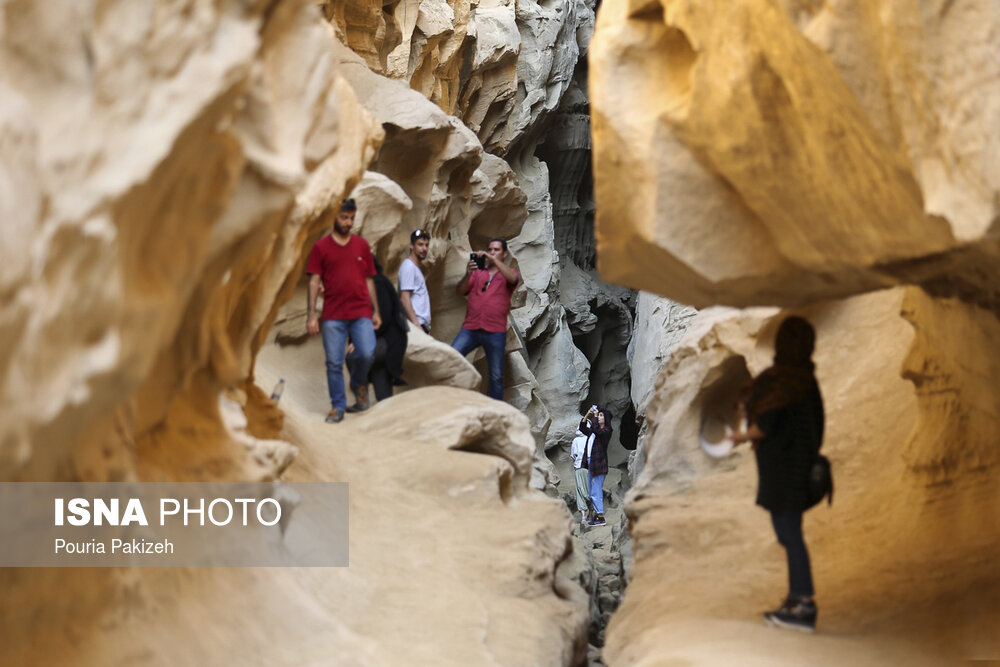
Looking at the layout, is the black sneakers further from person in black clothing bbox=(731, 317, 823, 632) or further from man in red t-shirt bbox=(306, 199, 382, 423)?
man in red t-shirt bbox=(306, 199, 382, 423)

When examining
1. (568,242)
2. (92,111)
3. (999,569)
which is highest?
(568,242)

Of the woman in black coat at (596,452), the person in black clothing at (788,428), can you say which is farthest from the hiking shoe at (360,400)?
the woman in black coat at (596,452)

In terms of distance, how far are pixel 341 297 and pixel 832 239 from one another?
4198 mm

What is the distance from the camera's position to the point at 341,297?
26.4ft

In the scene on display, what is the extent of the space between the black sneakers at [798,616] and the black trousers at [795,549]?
0.05m

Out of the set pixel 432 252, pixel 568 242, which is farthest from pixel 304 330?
pixel 568 242

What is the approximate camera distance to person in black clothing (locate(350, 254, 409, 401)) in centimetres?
867

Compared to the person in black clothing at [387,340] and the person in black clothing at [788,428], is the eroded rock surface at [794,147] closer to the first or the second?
the person in black clothing at [788,428]

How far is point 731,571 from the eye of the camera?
6.55m

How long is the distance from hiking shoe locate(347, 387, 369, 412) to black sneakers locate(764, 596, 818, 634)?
4.48 meters

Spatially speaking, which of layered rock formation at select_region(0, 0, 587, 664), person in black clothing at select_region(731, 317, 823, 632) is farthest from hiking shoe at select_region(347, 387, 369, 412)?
person in black clothing at select_region(731, 317, 823, 632)

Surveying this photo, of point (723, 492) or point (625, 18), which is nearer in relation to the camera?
point (625, 18)

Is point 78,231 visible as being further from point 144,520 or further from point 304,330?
point 304,330

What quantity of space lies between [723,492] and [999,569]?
303cm
